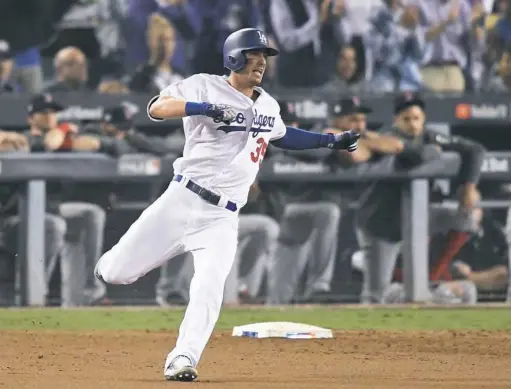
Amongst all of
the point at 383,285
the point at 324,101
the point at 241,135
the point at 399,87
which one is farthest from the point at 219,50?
the point at 241,135

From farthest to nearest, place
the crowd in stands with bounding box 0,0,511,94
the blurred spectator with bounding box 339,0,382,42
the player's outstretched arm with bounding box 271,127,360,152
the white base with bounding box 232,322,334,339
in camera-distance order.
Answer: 1. the blurred spectator with bounding box 339,0,382,42
2. the crowd in stands with bounding box 0,0,511,94
3. the white base with bounding box 232,322,334,339
4. the player's outstretched arm with bounding box 271,127,360,152

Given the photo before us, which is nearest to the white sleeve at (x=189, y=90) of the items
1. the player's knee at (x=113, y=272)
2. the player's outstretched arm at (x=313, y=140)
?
the player's outstretched arm at (x=313, y=140)

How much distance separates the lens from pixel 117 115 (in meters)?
12.6

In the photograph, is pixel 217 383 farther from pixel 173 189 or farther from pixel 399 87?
pixel 399 87

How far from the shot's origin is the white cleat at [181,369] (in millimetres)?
5852

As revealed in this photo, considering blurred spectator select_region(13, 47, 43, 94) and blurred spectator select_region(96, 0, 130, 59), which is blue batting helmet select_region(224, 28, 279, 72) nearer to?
blurred spectator select_region(96, 0, 130, 59)

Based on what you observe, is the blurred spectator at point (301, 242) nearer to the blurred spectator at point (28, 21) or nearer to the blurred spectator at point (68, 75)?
the blurred spectator at point (68, 75)

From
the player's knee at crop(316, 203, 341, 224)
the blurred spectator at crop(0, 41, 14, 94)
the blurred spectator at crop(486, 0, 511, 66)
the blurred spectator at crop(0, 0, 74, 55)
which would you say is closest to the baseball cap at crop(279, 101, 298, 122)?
the player's knee at crop(316, 203, 341, 224)

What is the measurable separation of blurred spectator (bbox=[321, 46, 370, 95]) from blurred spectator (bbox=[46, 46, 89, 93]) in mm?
2601

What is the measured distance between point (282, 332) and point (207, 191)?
3505 millimetres

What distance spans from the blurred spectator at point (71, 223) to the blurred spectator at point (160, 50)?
3.07ft

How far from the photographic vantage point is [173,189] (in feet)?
20.4

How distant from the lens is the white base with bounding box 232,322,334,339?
9.39 m

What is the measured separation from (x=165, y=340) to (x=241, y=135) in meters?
3.49
